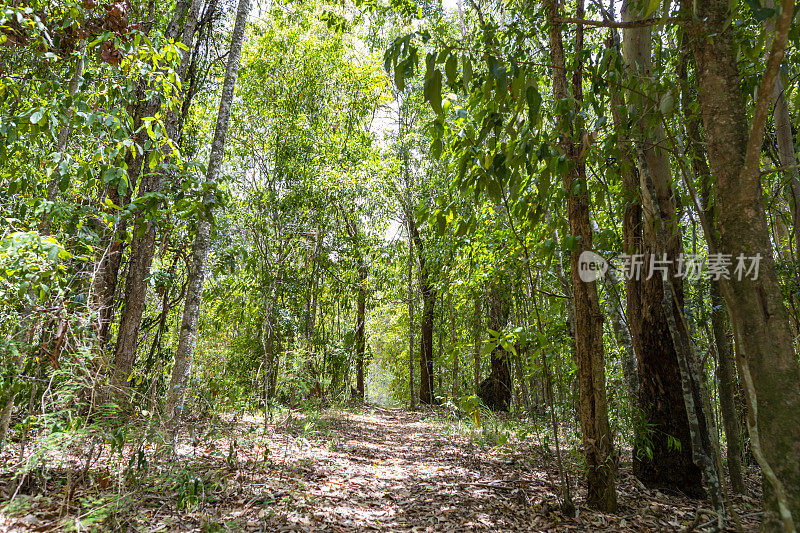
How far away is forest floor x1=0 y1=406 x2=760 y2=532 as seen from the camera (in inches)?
113

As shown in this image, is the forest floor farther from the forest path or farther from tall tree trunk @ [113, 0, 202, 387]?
tall tree trunk @ [113, 0, 202, 387]

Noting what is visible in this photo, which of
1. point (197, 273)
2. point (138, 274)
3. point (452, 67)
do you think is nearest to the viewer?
point (452, 67)

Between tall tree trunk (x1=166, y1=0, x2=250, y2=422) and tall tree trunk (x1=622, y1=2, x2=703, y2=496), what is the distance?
13.3 feet

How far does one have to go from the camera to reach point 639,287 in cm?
434

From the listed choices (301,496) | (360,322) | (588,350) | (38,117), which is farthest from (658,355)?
(360,322)

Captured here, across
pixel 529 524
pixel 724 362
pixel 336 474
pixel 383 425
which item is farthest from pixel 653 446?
pixel 383 425

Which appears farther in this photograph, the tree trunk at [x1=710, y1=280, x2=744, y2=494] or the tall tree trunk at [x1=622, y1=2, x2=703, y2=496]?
the tree trunk at [x1=710, y1=280, x2=744, y2=494]

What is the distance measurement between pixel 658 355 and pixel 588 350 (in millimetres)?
1504

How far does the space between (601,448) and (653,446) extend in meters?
1.45

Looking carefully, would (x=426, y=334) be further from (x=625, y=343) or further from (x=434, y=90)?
(x=434, y=90)

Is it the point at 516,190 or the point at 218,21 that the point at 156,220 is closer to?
the point at 516,190

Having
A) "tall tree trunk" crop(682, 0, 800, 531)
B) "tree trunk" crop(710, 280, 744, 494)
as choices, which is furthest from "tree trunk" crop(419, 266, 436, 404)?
"tall tree trunk" crop(682, 0, 800, 531)

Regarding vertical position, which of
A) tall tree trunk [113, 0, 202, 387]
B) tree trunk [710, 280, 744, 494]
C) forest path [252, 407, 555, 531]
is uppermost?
tall tree trunk [113, 0, 202, 387]

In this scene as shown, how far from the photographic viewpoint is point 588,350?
10.2ft
